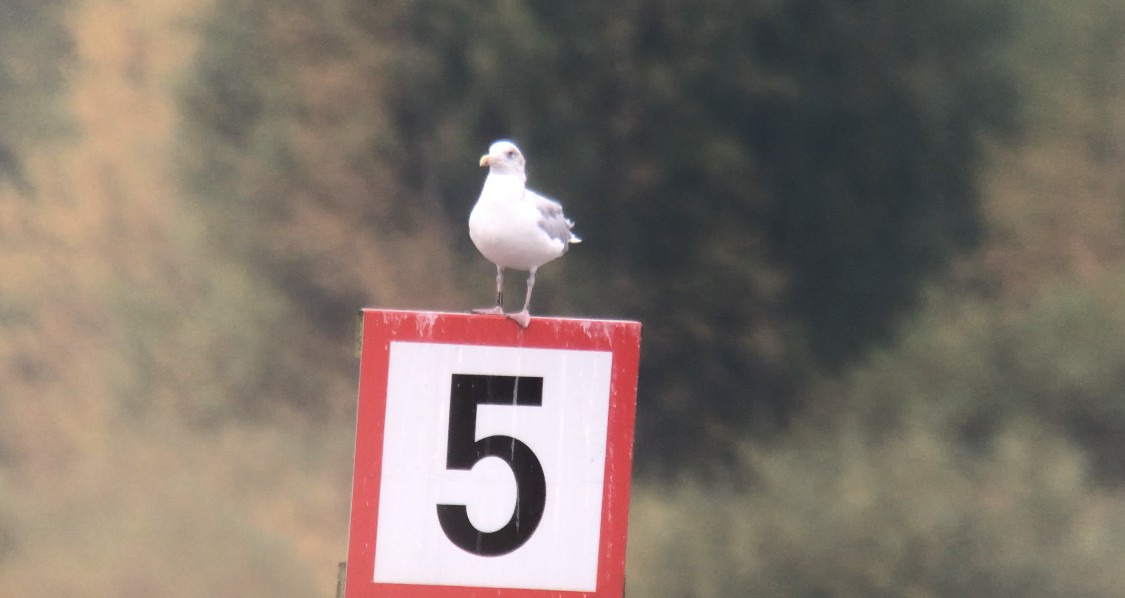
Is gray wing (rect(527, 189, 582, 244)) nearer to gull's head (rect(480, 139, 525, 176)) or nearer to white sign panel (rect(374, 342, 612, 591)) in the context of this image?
gull's head (rect(480, 139, 525, 176))

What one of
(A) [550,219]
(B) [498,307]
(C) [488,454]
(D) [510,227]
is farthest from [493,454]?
(A) [550,219]

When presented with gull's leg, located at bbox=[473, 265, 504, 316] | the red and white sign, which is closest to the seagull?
gull's leg, located at bbox=[473, 265, 504, 316]

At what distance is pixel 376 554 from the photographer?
1.38 metres

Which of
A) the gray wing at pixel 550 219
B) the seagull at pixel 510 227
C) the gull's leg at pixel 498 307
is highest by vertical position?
the gray wing at pixel 550 219

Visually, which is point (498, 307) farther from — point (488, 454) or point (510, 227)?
point (488, 454)

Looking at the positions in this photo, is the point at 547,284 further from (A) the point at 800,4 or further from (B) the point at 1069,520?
(B) the point at 1069,520

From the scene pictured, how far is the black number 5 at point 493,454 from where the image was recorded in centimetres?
135

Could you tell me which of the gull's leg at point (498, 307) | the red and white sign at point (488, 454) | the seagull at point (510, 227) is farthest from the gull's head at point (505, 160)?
the red and white sign at point (488, 454)

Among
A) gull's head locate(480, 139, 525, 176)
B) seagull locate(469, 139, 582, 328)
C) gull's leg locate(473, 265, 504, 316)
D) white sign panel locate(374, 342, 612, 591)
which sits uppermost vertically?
gull's head locate(480, 139, 525, 176)

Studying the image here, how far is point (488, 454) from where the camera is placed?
4.47 ft

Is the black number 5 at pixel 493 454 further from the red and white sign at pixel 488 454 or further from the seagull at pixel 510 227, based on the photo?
Result: the seagull at pixel 510 227

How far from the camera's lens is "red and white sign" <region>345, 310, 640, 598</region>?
53.2 inches

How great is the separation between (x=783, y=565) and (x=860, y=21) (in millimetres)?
1775

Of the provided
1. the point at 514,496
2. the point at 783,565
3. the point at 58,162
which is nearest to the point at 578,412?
the point at 514,496
